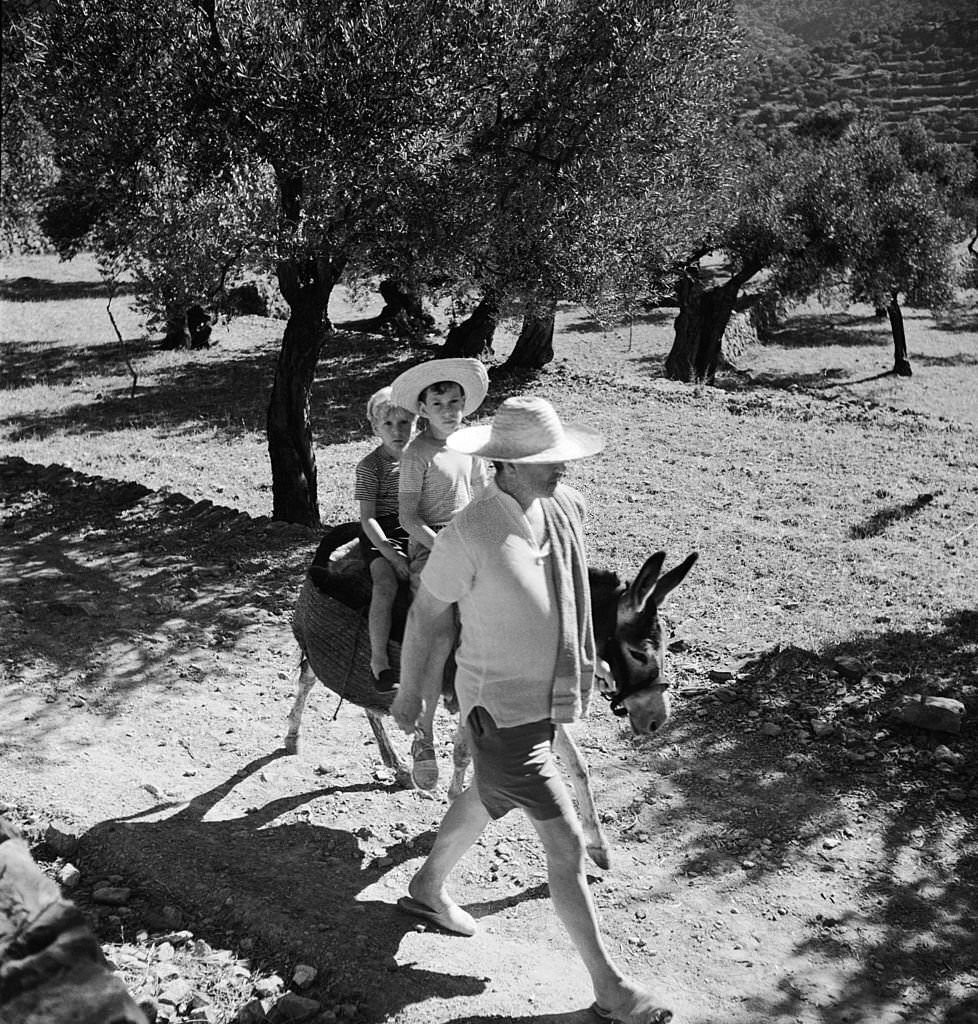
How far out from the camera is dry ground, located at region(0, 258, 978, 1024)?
4594mm

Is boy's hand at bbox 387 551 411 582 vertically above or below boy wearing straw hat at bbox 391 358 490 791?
below

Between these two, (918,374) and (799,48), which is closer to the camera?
(918,374)

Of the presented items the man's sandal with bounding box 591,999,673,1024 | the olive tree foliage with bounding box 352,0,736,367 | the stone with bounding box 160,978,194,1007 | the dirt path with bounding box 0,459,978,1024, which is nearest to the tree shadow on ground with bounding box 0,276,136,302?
the olive tree foliage with bounding box 352,0,736,367

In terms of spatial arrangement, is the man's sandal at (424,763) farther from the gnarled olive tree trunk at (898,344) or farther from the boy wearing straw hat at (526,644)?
the gnarled olive tree trunk at (898,344)

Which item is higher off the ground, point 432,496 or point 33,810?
point 432,496

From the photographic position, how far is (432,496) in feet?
18.9

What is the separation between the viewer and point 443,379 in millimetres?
5531

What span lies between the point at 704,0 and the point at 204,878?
9.91 meters

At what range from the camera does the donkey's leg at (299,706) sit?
650 centimetres

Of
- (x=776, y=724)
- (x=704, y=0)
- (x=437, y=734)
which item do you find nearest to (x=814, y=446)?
(x=704, y=0)

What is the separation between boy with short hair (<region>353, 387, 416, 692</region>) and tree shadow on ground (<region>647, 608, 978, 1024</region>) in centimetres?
184

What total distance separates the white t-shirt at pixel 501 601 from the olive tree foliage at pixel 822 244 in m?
17.5

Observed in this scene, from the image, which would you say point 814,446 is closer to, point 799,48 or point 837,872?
point 837,872

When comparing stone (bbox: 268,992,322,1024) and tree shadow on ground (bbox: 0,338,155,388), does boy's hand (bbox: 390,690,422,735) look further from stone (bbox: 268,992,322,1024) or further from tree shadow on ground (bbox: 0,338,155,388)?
tree shadow on ground (bbox: 0,338,155,388)
